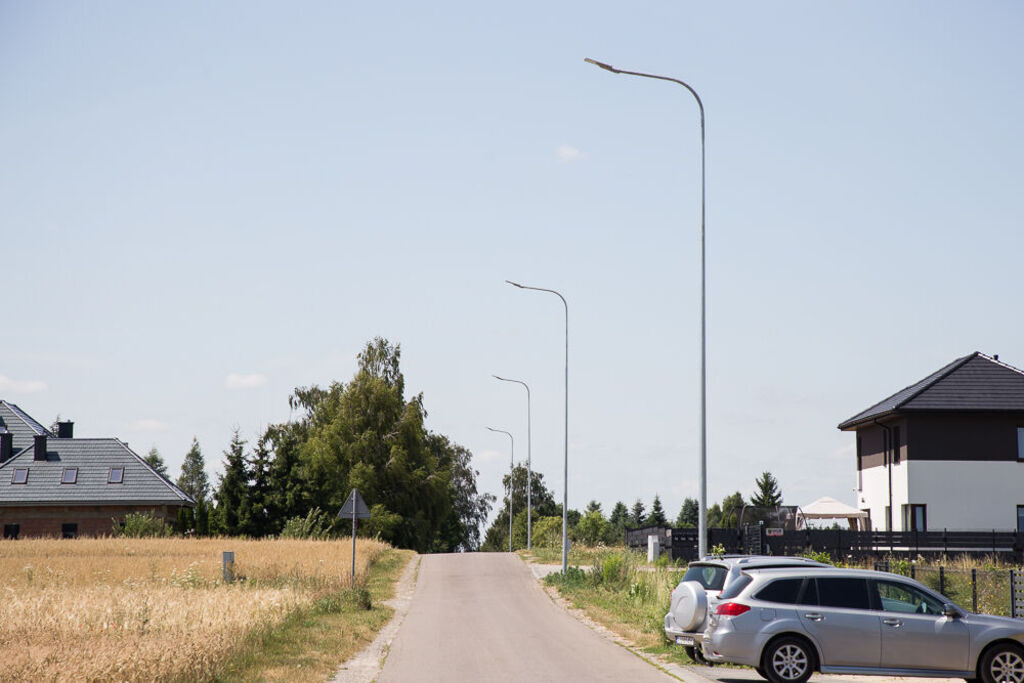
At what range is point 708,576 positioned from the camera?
16.0m

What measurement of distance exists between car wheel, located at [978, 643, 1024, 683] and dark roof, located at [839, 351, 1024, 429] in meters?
29.4

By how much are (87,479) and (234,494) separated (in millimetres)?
9317

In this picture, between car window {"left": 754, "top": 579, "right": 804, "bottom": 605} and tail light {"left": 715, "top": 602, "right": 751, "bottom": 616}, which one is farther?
car window {"left": 754, "top": 579, "right": 804, "bottom": 605}

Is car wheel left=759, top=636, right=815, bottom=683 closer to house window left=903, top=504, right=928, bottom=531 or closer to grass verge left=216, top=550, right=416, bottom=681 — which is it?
grass verge left=216, top=550, right=416, bottom=681

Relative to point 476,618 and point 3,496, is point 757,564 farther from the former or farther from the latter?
point 3,496

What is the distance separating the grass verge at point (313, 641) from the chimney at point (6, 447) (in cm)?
4985

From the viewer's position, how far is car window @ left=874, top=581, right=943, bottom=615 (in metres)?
15.0

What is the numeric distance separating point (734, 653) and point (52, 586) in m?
16.8

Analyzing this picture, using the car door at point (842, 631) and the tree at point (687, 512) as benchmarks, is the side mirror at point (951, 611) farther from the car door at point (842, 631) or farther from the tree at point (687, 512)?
the tree at point (687, 512)

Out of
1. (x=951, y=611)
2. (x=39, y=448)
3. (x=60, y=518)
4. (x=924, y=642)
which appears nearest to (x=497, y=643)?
(x=924, y=642)

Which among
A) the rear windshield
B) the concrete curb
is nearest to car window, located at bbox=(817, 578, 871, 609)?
the rear windshield

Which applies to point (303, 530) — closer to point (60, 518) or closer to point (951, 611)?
point (60, 518)

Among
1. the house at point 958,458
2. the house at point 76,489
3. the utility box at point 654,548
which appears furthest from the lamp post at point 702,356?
the house at point 76,489

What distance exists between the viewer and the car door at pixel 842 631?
14.8m
